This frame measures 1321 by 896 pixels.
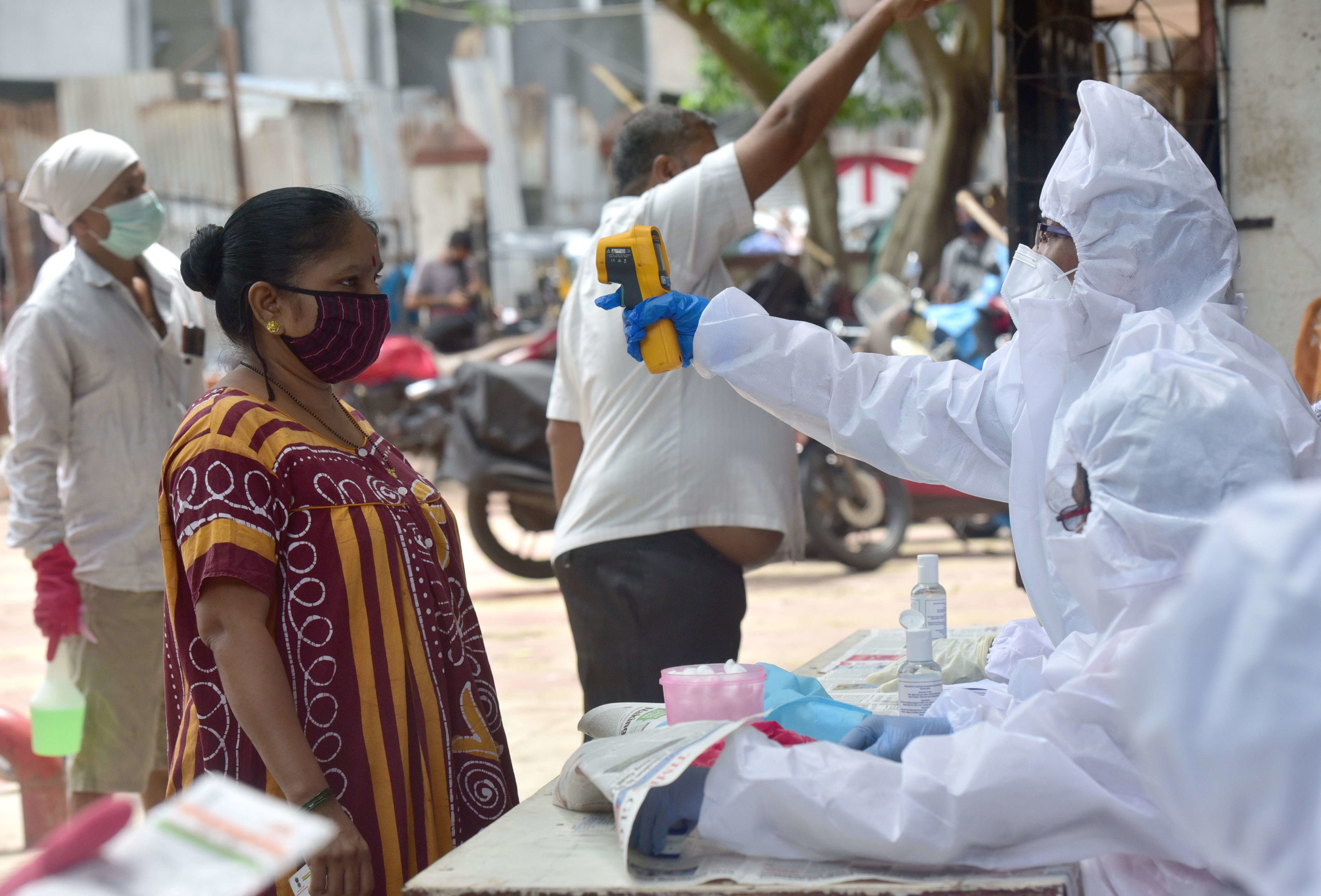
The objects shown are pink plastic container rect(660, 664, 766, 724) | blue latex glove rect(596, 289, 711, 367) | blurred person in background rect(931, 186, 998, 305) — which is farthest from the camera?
blurred person in background rect(931, 186, 998, 305)

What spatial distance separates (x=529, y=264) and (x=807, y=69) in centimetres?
1914

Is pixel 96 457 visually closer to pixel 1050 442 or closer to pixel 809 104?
pixel 809 104

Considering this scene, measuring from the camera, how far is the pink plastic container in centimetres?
186

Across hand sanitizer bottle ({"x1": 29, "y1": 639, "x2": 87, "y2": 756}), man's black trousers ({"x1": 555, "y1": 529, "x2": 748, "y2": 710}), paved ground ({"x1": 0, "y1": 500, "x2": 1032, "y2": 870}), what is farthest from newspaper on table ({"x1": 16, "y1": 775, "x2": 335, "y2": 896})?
paved ground ({"x1": 0, "y1": 500, "x2": 1032, "y2": 870})

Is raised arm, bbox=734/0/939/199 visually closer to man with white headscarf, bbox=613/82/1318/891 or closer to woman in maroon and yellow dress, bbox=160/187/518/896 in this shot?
man with white headscarf, bbox=613/82/1318/891

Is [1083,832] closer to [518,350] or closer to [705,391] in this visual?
[705,391]

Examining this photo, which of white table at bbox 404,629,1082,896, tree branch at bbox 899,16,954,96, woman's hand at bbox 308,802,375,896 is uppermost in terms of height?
tree branch at bbox 899,16,954,96

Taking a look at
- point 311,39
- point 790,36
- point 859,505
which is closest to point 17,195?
point 311,39

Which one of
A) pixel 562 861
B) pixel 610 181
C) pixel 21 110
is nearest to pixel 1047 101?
pixel 610 181

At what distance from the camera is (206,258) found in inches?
85.0

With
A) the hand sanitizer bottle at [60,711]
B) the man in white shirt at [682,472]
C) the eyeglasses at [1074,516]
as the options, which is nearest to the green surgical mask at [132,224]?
the hand sanitizer bottle at [60,711]

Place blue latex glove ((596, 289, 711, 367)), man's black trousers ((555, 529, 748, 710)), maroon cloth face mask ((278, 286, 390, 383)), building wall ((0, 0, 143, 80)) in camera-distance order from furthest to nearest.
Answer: building wall ((0, 0, 143, 80)) < man's black trousers ((555, 529, 748, 710)) < blue latex glove ((596, 289, 711, 367)) < maroon cloth face mask ((278, 286, 390, 383))

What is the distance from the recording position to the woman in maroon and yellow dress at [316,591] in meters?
1.93

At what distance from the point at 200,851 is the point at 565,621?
248 inches
